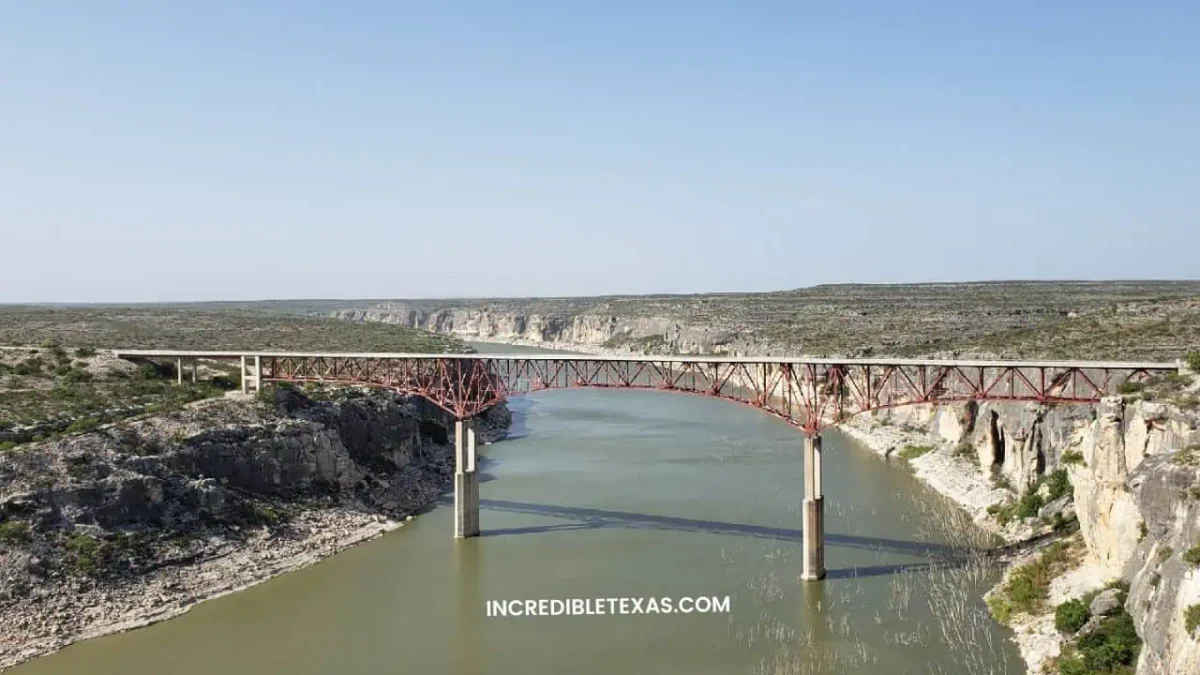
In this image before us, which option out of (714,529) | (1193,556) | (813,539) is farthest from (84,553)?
(1193,556)

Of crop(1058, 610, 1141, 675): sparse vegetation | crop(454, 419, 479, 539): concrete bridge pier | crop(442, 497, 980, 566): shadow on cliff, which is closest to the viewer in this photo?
crop(1058, 610, 1141, 675): sparse vegetation

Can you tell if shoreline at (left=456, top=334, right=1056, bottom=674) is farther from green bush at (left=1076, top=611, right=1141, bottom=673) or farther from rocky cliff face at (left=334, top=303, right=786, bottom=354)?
rocky cliff face at (left=334, top=303, right=786, bottom=354)

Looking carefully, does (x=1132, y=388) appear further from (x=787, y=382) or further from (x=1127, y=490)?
(x=787, y=382)

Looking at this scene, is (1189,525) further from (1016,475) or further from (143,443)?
(143,443)

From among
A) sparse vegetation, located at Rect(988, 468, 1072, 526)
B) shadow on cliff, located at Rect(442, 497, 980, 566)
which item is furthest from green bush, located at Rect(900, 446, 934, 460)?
shadow on cliff, located at Rect(442, 497, 980, 566)

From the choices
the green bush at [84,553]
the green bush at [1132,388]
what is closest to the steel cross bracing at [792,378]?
the green bush at [1132,388]

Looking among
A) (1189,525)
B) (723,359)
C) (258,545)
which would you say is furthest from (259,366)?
(1189,525)
